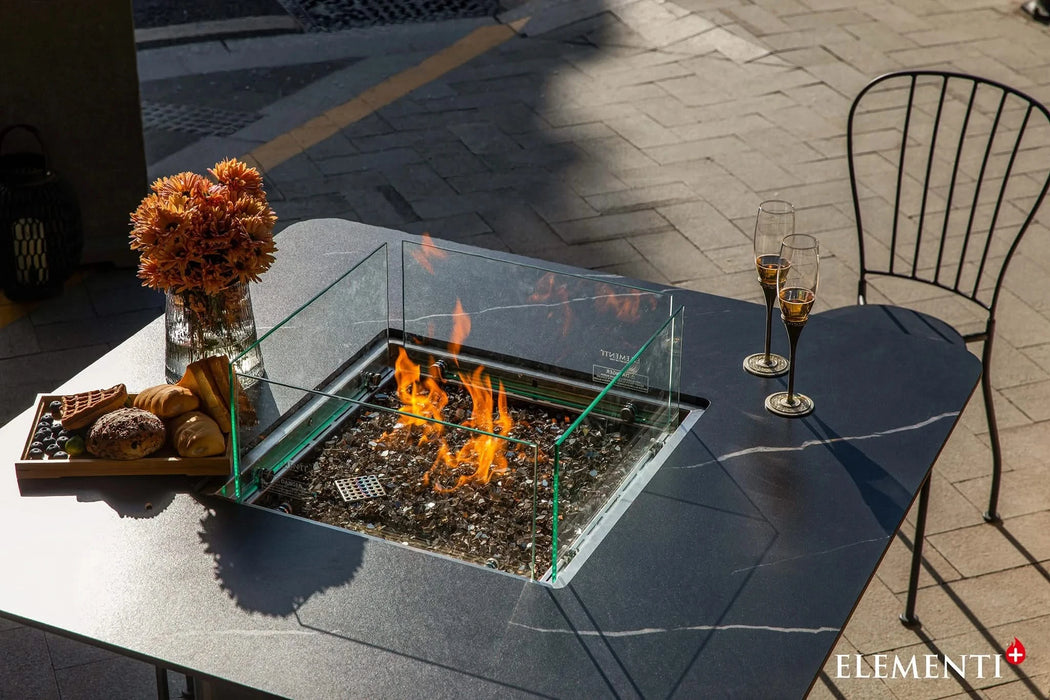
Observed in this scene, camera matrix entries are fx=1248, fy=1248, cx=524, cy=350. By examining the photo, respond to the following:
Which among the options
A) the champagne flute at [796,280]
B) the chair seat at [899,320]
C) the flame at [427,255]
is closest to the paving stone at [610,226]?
the chair seat at [899,320]

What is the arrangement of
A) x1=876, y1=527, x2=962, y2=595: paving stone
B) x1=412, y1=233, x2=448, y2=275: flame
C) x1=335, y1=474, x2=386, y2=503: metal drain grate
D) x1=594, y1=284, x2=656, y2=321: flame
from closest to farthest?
x1=335, y1=474, x2=386, y2=503: metal drain grate → x1=594, y1=284, x2=656, y2=321: flame → x1=412, y1=233, x2=448, y2=275: flame → x1=876, y1=527, x2=962, y2=595: paving stone

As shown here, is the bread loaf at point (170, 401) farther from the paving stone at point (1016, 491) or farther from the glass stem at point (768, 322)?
the paving stone at point (1016, 491)

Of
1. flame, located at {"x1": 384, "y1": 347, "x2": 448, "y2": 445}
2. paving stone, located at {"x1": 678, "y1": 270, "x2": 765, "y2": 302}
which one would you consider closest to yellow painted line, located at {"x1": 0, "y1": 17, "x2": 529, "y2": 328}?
paving stone, located at {"x1": 678, "y1": 270, "x2": 765, "y2": 302}

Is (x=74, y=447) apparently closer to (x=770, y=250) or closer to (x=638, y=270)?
(x=770, y=250)

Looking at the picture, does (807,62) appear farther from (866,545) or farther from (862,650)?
(866,545)

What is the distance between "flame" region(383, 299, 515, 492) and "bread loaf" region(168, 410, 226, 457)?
0.97ft

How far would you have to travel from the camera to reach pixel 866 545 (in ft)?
6.53

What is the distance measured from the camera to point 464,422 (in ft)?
7.66

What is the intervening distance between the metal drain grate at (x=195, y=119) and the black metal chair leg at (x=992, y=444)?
354 centimetres

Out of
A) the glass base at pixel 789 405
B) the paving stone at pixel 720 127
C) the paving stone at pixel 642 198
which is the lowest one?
the paving stone at pixel 642 198

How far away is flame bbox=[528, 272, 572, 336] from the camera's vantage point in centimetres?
254

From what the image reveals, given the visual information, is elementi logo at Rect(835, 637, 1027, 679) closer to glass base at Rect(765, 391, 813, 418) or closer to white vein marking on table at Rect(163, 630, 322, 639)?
glass base at Rect(765, 391, 813, 418)

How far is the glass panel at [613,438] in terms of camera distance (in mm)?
1964

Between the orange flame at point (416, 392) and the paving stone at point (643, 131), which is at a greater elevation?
the orange flame at point (416, 392)
